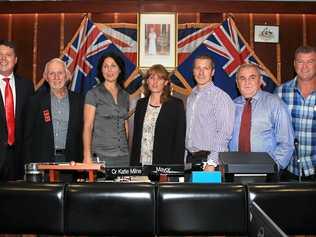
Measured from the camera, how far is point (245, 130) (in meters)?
3.04

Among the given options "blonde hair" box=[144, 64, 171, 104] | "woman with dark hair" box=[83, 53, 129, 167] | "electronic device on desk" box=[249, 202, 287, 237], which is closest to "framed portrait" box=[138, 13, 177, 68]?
"woman with dark hair" box=[83, 53, 129, 167]

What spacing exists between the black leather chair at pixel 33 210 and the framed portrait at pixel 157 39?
3148mm

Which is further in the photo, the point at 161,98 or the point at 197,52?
the point at 197,52

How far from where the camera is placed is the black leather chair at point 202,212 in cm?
189

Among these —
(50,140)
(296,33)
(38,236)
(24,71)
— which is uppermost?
(296,33)

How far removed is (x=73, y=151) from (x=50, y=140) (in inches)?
7.4

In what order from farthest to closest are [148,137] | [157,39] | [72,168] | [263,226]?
[157,39], [148,137], [72,168], [263,226]

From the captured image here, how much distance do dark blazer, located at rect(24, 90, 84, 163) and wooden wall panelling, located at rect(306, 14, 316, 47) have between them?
9.47ft

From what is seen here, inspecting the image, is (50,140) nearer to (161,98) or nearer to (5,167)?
(5,167)

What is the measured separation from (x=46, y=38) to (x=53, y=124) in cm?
203

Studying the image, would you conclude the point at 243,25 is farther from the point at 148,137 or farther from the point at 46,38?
the point at 148,137

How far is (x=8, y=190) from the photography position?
194 centimetres

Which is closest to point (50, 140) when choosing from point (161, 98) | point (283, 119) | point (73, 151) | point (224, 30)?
point (73, 151)

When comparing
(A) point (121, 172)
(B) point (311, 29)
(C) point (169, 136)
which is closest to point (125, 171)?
(A) point (121, 172)
